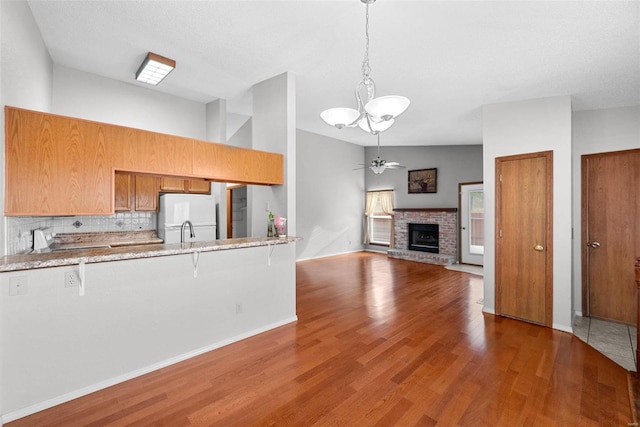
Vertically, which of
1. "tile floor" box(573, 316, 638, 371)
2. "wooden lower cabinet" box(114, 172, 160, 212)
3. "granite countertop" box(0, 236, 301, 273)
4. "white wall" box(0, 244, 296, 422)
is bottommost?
"tile floor" box(573, 316, 638, 371)

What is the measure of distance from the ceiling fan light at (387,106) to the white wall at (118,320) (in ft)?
6.59

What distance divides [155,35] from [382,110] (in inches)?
96.9

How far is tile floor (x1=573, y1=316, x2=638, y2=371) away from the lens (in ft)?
9.19

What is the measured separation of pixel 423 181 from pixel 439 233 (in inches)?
61.7

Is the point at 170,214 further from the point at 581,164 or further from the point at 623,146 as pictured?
the point at 623,146

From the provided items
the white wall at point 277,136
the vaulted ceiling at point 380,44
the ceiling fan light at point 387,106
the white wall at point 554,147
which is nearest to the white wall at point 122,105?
the vaulted ceiling at point 380,44

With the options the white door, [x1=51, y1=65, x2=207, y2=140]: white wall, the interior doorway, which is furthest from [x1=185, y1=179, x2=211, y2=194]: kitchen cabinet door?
the white door

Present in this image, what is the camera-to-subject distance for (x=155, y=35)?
2826 millimetres

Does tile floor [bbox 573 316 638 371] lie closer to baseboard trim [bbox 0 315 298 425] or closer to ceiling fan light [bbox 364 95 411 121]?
ceiling fan light [bbox 364 95 411 121]

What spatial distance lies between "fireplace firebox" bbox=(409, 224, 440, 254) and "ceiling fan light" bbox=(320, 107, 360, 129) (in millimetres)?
6540

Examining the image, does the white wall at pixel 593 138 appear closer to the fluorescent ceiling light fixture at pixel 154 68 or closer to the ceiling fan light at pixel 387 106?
the ceiling fan light at pixel 387 106

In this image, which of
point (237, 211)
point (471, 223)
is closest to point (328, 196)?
point (237, 211)

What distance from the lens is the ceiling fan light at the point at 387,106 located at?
1.98 metres

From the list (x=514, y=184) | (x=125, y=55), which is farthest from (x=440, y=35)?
(x=125, y=55)
